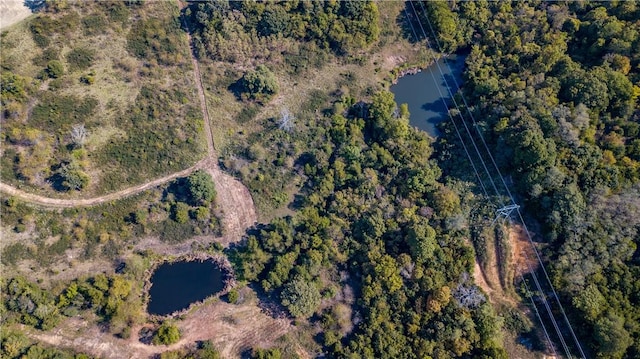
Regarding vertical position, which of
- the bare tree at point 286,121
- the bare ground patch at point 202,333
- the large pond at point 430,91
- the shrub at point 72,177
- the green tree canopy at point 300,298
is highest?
the large pond at point 430,91

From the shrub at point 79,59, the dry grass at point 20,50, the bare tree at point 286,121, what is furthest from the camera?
the shrub at point 79,59

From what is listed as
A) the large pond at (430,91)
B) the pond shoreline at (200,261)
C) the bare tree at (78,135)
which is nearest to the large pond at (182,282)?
the pond shoreline at (200,261)

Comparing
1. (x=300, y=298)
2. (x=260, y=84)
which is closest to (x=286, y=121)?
(x=260, y=84)

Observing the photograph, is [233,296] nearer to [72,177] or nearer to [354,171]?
[354,171]

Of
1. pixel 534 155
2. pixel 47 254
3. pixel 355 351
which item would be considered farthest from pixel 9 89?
pixel 534 155

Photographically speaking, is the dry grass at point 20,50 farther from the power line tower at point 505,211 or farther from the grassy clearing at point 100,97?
the power line tower at point 505,211

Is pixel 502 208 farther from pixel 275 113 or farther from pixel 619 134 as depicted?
pixel 275 113
